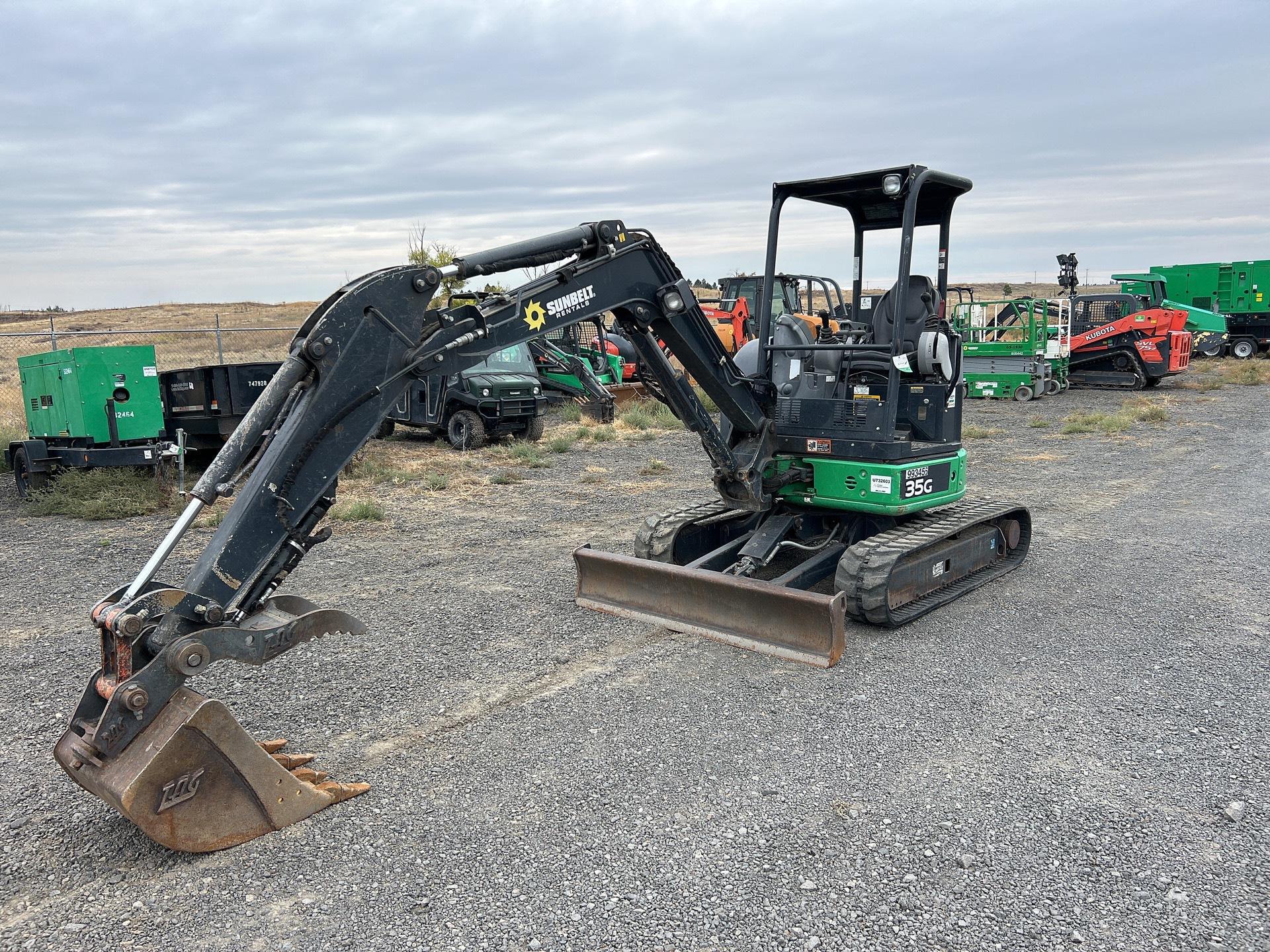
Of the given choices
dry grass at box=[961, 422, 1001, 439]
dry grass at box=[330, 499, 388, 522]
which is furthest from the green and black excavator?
dry grass at box=[961, 422, 1001, 439]

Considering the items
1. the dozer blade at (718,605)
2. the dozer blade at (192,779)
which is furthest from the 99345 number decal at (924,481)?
the dozer blade at (192,779)

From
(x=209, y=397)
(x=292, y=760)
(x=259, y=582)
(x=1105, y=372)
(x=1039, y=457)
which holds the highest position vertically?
(x=209, y=397)

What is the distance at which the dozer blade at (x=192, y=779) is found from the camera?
3701mm

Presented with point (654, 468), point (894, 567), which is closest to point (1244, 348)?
point (654, 468)

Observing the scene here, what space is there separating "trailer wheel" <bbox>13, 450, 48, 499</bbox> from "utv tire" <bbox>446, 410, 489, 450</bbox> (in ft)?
19.5

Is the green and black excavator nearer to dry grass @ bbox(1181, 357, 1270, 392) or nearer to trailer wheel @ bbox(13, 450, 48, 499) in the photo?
trailer wheel @ bbox(13, 450, 48, 499)

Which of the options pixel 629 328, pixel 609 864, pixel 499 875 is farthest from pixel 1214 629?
pixel 499 875

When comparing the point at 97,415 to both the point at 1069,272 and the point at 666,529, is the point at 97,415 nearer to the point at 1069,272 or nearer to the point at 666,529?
the point at 666,529

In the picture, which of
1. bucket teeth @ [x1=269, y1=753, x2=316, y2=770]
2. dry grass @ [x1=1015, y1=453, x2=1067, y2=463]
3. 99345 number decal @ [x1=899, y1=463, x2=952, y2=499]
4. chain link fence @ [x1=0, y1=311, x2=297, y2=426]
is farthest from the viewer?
chain link fence @ [x1=0, y1=311, x2=297, y2=426]

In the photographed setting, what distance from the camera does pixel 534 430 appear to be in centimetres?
1652

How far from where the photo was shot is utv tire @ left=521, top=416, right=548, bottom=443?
53.9 ft

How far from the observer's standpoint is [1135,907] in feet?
11.6

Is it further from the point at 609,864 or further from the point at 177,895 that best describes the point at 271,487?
the point at 609,864

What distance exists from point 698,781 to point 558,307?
105 inches
